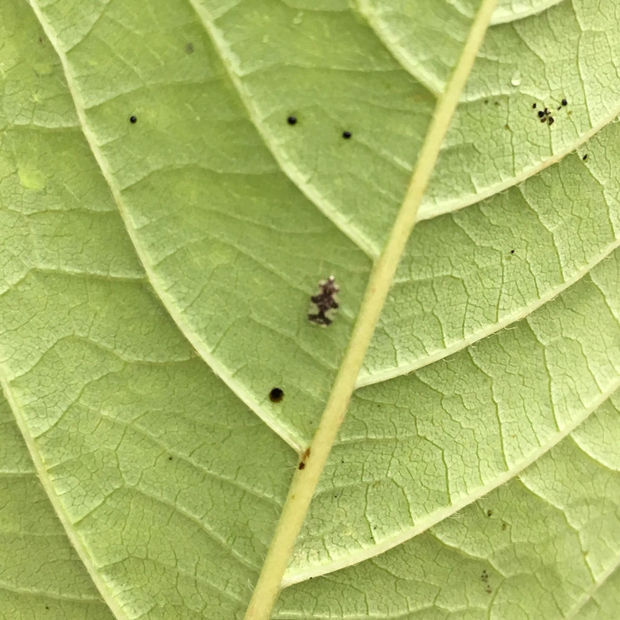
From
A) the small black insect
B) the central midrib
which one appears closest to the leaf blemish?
the central midrib

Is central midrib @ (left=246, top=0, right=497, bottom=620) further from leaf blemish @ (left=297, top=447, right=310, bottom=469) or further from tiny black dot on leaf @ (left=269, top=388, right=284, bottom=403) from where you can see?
tiny black dot on leaf @ (left=269, top=388, right=284, bottom=403)

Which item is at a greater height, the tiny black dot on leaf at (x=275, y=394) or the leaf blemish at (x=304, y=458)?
the tiny black dot on leaf at (x=275, y=394)

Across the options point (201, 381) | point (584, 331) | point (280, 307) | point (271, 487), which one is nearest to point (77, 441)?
point (201, 381)

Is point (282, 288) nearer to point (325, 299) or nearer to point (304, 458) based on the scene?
point (325, 299)

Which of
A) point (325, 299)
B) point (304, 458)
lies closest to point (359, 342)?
point (325, 299)

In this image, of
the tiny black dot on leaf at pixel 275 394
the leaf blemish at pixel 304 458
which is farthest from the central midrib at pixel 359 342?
the tiny black dot on leaf at pixel 275 394

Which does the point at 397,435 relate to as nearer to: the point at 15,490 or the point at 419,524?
the point at 419,524

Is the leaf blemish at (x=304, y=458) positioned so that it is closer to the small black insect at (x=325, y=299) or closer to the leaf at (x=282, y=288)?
the leaf at (x=282, y=288)
